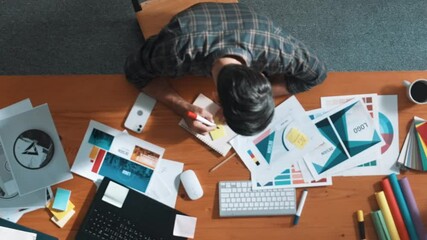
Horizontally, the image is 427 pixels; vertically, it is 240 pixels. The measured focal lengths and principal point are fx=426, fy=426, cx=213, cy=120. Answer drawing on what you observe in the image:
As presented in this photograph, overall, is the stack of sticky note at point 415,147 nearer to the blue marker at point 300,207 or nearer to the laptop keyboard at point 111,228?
the blue marker at point 300,207

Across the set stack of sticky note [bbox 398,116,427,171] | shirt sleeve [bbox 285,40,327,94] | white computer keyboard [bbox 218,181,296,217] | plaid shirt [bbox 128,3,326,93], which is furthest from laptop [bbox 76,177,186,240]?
stack of sticky note [bbox 398,116,427,171]

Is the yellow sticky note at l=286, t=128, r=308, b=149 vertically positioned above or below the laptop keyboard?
above

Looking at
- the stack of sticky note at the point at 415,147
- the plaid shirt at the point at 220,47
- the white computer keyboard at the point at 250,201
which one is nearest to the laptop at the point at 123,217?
the white computer keyboard at the point at 250,201

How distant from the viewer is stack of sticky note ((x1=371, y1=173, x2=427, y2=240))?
1136mm

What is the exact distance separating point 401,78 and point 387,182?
29 cm

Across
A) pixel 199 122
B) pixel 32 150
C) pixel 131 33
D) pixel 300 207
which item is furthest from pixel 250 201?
pixel 131 33

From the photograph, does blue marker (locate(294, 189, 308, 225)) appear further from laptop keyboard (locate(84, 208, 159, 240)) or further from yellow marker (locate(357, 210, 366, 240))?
laptop keyboard (locate(84, 208, 159, 240))

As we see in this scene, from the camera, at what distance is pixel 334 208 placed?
1158 mm

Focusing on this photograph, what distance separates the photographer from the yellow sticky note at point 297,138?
1.16 meters

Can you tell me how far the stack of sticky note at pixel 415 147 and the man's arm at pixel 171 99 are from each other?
536mm

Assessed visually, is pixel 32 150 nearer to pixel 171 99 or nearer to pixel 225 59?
pixel 171 99

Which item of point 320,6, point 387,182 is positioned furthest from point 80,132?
point 320,6

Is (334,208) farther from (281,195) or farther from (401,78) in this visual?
(401,78)

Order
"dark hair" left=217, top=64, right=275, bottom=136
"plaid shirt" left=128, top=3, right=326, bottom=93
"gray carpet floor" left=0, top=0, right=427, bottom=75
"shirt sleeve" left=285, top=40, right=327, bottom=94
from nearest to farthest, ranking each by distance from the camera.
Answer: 1. "dark hair" left=217, top=64, right=275, bottom=136
2. "plaid shirt" left=128, top=3, right=326, bottom=93
3. "shirt sleeve" left=285, top=40, right=327, bottom=94
4. "gray carpet floor" left=0, top=0, right=427, bottom=75
